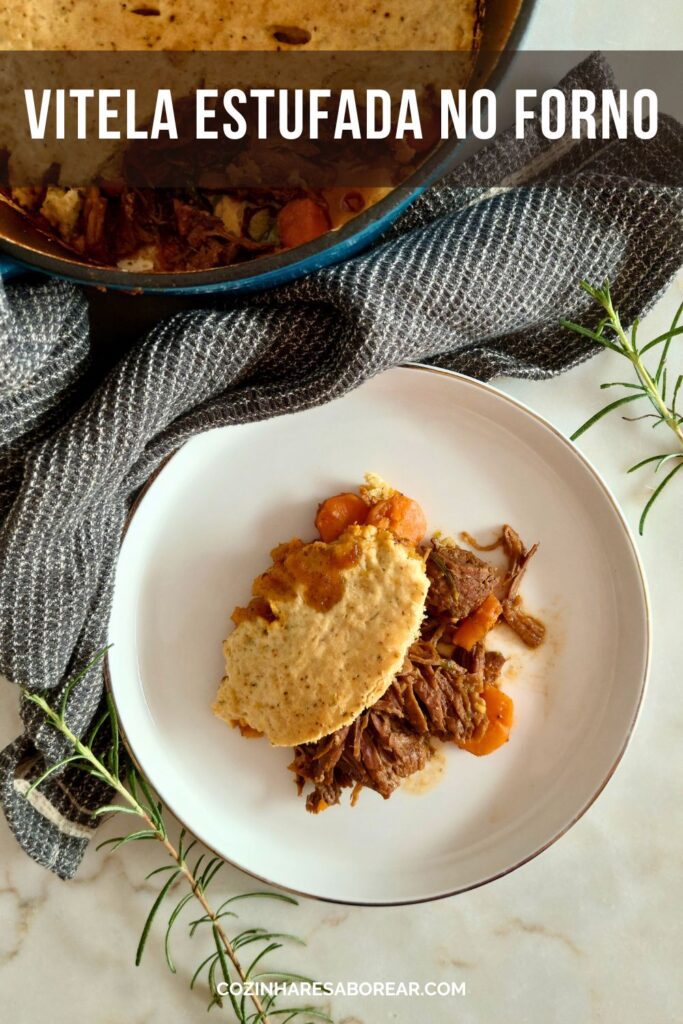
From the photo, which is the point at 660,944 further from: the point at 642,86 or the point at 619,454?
the point at 642,86

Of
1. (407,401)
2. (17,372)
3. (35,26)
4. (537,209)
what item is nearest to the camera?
(35,26)

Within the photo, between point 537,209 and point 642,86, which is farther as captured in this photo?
point 642,86

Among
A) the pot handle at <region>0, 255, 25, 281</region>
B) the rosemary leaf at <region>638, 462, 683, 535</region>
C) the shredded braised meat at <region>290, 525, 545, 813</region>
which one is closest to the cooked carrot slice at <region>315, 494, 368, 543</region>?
the shredded braised meat at <region>290, 525, 545, 813</region>

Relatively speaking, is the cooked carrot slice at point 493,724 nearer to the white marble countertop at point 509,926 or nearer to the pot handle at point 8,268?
the white marble countertop at point 509,926

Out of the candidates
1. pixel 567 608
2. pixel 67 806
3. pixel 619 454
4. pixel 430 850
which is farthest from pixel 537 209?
pixel 67 806

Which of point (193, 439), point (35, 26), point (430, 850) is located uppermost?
point (35, 26)

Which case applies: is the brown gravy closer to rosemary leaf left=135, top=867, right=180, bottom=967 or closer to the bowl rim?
the bowl rim

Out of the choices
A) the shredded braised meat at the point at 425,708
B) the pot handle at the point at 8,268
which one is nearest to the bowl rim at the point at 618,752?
the shredded braised meat at the point at 425,708
